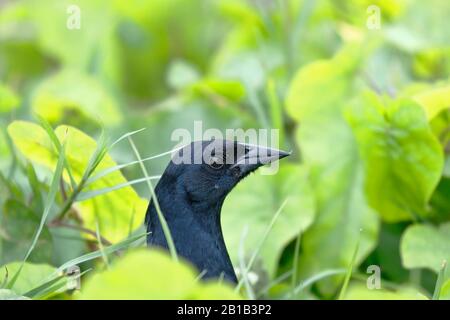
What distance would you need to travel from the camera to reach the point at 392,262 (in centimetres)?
208

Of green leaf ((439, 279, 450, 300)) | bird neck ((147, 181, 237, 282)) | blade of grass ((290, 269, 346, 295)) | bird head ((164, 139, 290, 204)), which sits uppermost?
bird head ((164, 139, 290, 204))

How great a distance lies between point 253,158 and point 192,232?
162 millimetres

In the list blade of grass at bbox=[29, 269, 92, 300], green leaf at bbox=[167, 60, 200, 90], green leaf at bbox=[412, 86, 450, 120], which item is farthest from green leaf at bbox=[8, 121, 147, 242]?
green leaf at bbox=[167, 60, 200, 90]

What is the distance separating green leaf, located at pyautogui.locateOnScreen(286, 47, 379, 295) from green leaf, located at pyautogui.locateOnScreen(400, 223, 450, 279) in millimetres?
196

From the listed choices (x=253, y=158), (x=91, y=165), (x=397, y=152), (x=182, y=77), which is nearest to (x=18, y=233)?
(x=91, y=165)

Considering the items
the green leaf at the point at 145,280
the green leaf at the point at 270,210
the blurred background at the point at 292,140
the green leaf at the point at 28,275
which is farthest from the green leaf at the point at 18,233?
the green leaf at the point at 145,280

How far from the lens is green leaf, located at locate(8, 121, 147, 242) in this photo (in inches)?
63.6

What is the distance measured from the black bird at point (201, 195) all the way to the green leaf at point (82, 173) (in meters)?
0.12

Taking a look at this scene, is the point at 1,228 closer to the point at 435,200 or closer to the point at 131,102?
the point at 435,200

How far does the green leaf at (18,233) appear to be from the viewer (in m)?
1.68

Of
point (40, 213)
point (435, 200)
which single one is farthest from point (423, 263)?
point (40, 213)

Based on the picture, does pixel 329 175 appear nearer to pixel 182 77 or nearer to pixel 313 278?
pixel 313 278

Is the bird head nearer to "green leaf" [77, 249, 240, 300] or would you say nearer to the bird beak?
the bird beak

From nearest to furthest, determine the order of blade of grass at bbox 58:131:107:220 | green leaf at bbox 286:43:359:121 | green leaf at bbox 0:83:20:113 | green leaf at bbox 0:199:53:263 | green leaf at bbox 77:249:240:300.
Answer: green leaf at bbox 77:249:240:300 → blade of grass at bbox 58:131:107:220 → green leaf at bbox 0:199:53:263 → green leaf at bbox 286:43:359:121 → green leaf at bbox 0:83:20:113
